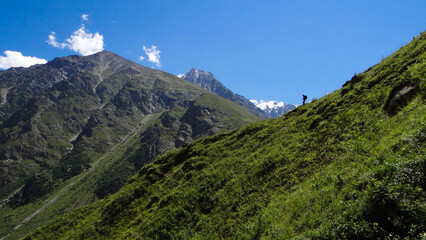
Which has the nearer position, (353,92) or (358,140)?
(358,140)

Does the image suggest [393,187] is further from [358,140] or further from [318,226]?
[358,140]

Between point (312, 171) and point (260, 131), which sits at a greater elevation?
point (260, 131)

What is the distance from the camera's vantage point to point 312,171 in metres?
15.7

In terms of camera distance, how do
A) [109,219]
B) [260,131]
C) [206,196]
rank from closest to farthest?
[206,196]
[109,219]
[260,131]

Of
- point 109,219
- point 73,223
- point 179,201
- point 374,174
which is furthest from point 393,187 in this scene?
point 73,223

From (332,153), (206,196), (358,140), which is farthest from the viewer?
(206,196)

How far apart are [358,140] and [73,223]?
37.1 metres

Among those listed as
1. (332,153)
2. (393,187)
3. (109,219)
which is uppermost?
(109,219)

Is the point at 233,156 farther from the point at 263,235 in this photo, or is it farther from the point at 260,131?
the point at 263,235

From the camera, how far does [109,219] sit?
1030 inches

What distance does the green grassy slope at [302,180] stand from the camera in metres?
8.59

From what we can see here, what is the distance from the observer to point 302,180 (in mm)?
15602

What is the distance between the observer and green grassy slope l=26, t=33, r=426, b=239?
8594mm

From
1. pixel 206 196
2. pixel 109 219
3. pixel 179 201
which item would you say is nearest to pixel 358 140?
pixel 206 196
